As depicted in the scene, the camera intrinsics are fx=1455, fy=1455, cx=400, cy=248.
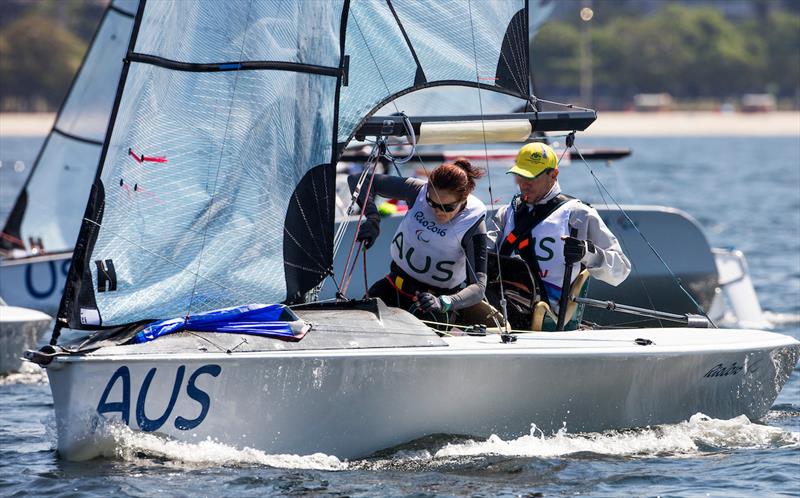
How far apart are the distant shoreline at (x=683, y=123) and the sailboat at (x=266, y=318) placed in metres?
53.3

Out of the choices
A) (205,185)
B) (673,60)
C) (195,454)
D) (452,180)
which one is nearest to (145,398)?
(195,454)

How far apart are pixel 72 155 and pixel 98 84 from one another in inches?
28.2

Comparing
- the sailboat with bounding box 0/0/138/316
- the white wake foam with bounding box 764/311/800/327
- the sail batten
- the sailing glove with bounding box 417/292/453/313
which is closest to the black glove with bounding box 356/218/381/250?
the sailing glove with bounding box 417/292/453/313

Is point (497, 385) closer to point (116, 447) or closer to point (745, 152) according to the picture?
point (116, 447)

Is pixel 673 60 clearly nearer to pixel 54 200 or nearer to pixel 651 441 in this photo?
pixel 54 200

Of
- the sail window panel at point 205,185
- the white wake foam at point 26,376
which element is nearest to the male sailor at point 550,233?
the sail window panel at point 205,185

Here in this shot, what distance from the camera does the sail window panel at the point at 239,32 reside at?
259 inches

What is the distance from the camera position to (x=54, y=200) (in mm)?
13898

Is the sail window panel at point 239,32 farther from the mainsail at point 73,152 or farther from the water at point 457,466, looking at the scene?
the mainsail at point 73,152

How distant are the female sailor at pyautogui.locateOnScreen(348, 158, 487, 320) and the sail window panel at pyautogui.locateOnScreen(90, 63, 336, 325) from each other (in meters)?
0.40

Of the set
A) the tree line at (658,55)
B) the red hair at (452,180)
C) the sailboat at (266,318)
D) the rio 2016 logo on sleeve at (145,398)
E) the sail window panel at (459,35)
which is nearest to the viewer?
the rio 2016 logo on sleeve at (145,398)

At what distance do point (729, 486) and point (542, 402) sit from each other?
35.0 inches

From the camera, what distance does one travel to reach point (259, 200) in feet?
21.9

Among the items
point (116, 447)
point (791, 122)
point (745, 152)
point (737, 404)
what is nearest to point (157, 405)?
point (116, 447)
